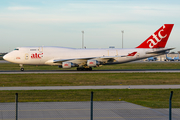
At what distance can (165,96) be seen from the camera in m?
19.9

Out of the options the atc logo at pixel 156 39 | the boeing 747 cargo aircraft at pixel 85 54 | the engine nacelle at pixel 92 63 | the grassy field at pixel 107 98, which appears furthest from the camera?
the atc logo at pixel 156 39

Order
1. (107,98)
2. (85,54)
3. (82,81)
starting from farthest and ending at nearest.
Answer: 1. (85,54)
2. (82,81)
3. (107,98)

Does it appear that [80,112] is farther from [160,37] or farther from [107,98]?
[160,37]

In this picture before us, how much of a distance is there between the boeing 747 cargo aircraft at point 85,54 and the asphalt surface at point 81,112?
3175 cm

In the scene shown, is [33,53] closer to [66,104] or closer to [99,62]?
[99,62]

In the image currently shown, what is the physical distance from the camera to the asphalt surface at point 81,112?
41.3 feet

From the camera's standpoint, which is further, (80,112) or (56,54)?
(56,54)

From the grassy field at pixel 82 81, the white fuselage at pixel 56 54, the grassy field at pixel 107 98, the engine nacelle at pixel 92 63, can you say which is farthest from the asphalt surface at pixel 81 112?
the white fuselage at pixel 56 54

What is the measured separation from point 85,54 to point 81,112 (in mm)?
36412

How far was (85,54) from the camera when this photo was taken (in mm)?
49969

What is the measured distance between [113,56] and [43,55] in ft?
42.9

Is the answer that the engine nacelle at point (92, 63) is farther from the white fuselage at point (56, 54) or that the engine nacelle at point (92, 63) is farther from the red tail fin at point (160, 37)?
the red tail fin at point (160, 37)

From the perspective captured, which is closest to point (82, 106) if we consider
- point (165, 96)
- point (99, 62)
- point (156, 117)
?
point (156, 117)

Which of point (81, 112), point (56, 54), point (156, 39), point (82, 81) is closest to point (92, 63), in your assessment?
point (56, 54)
